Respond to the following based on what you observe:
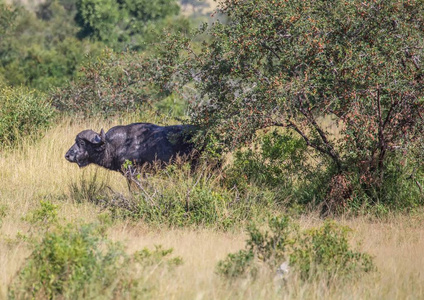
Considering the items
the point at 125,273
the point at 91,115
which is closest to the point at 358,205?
the point at 125,273

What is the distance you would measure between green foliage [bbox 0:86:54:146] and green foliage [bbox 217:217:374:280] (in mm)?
8007

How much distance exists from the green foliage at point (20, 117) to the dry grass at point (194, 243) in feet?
1.91

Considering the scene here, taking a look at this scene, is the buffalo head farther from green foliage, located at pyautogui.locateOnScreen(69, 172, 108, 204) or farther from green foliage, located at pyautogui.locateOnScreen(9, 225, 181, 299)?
green foliage, located at pyautogui.locateOnScreen(9, 225, 181, 299)

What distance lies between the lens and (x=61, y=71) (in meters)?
32.0

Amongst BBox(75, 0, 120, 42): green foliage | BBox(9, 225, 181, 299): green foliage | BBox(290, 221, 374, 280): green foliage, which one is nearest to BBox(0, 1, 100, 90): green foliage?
BBox(75, 0, 120, 42): green foliage

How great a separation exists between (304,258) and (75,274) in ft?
8.12

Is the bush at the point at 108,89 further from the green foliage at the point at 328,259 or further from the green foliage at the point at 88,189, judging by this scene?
the green foliage at the point at 328,259

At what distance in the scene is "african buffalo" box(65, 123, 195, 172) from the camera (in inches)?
430

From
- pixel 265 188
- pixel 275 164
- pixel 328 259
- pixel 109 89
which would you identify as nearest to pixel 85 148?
pixel 265 188

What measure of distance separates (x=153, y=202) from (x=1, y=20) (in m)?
29.2

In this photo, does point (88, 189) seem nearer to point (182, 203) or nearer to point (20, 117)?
point (182, 203)

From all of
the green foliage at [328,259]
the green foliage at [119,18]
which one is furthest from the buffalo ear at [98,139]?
the green foliage at [119,18]

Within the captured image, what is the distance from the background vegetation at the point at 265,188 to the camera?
6.83 metres

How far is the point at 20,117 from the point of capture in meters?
14.6
